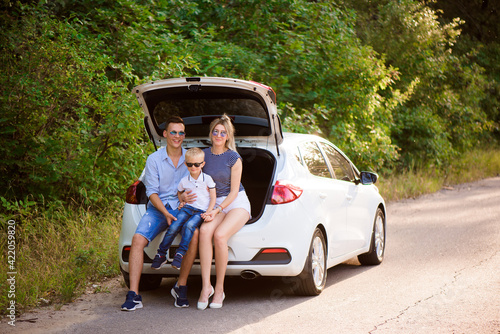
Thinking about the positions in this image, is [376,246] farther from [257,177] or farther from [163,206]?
[163,206]

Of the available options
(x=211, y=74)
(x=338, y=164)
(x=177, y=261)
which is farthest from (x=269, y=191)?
(x=211, y=74)

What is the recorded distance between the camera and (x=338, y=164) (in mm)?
8219

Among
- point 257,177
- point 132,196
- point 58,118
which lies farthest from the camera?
point 58,118

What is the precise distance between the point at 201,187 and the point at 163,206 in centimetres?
41

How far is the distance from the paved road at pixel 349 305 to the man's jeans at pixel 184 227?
1.90 feet

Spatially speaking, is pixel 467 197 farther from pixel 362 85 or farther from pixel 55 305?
pixel 55 305

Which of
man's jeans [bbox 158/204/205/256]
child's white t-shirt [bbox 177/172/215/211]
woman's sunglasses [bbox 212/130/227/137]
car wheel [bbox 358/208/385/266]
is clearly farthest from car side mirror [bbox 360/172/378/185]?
man's jeans [bbox 158/204/205/256]

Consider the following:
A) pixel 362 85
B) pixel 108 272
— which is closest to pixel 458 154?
pixel 362 85

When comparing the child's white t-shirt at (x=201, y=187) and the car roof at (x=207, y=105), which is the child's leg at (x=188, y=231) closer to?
the child's white t-shirt at (x=201, y=187)

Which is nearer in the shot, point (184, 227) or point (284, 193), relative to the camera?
point (184, 227)

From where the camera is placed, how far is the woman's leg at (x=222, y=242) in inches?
246

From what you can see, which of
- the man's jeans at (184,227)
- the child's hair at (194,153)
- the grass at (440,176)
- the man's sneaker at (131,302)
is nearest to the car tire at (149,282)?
the man's sneaker at (131,302)

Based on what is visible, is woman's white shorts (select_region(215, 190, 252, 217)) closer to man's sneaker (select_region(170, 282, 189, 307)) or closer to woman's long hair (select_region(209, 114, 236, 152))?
woman's long hair (select_region(209, 114, 236, 152))

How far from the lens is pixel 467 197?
1675cm
